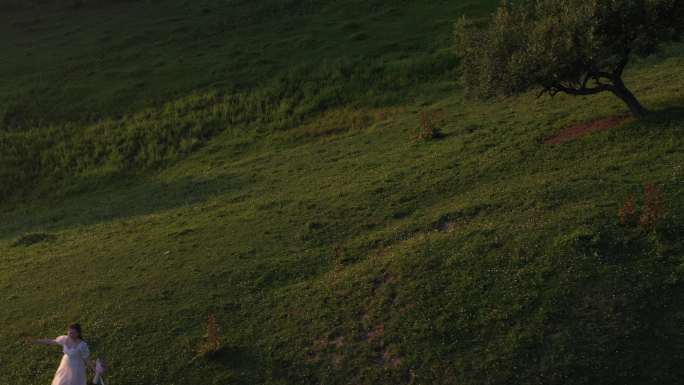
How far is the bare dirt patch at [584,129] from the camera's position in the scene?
24781mm

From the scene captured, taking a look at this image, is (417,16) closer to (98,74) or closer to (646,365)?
(98,74)

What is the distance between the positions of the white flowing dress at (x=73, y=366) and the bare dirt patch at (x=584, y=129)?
1908 centimetres

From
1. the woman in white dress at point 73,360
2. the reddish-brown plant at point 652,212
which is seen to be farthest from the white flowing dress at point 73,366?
the reddish-brown plant at point 652,212

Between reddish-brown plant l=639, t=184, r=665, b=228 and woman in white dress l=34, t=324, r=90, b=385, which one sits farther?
reddish-brown plant l=639, t=184, r=665, b=228

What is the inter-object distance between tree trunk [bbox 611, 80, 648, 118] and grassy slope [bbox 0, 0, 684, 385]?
909 mm

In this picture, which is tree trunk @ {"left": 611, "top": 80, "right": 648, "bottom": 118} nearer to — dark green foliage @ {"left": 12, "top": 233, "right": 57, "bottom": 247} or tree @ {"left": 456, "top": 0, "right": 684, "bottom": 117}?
tree @ {"left": 456, "top": 0, "right": 684, "bottom": 117}

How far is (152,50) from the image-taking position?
5962 cm

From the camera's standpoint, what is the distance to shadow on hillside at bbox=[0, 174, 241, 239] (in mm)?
→ 31109

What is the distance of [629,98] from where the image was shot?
2405 cm

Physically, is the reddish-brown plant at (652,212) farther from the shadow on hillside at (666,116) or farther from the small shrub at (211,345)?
the small shrub at (211,345)

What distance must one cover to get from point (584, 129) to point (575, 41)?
192 inches

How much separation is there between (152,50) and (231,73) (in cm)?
1398

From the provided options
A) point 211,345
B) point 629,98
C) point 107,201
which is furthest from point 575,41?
point 107,201

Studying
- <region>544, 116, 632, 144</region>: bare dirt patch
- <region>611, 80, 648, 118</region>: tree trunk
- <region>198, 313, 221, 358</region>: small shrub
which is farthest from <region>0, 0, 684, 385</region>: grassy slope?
<region>611, 80, 648, 118</region>: tree trunk
